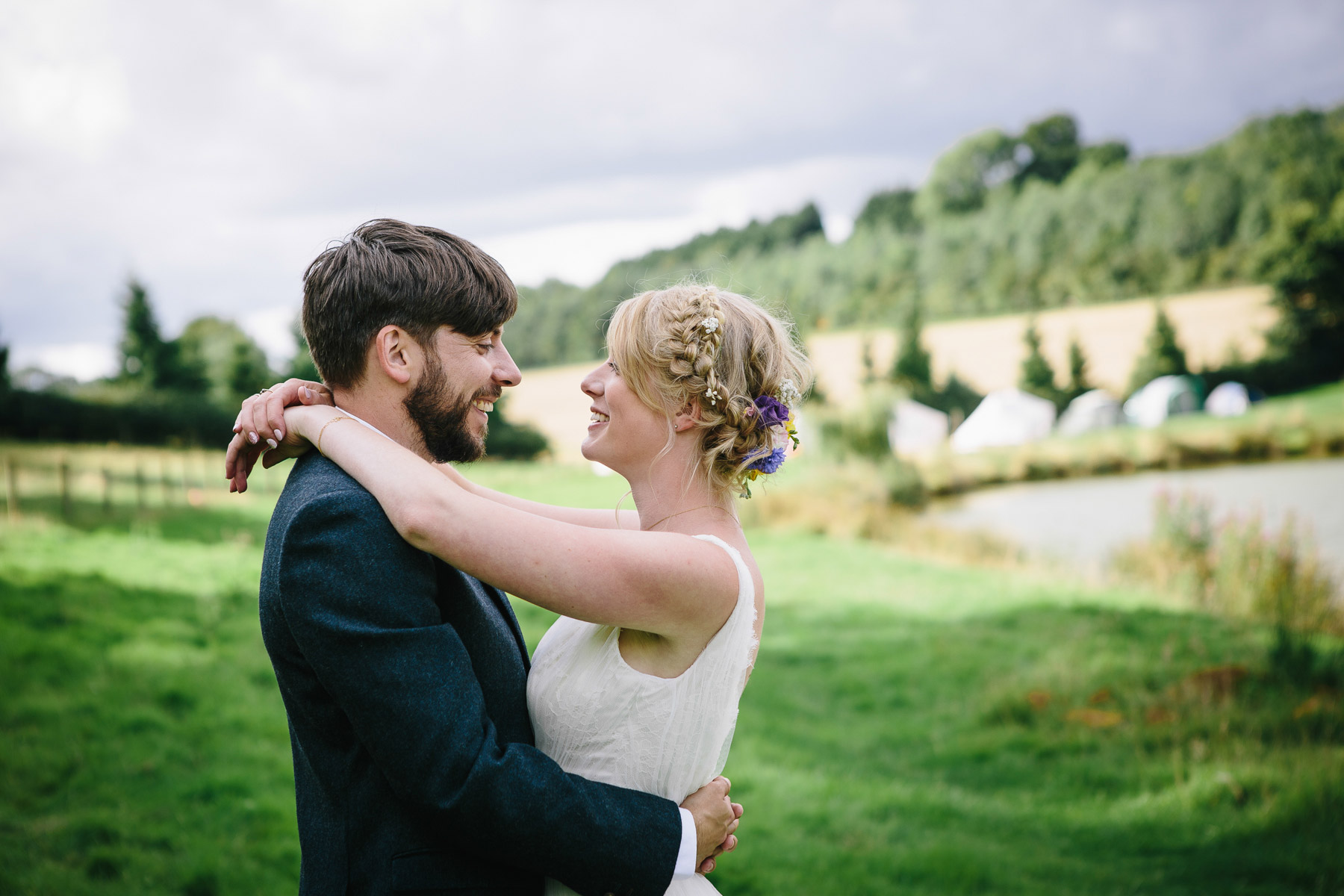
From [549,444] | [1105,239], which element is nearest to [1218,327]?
[1105,239]

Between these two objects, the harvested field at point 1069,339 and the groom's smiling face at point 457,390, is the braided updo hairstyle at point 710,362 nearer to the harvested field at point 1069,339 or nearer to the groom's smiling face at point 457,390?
the groom's smiling face at point 457,390

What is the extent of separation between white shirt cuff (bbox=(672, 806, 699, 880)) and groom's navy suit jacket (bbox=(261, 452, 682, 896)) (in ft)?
0.12

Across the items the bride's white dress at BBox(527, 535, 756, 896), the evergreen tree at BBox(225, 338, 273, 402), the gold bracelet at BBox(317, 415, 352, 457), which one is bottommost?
the bride's white dress at BBox(527, 535, 756, 896)

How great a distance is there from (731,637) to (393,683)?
0.75 meters

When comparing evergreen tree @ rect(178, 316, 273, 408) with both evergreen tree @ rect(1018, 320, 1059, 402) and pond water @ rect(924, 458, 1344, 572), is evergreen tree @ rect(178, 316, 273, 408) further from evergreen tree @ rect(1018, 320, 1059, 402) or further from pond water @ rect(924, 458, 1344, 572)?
evergreen tree @ rect(1018, 320, 1059, 402)

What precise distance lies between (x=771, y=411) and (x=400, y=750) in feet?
3.92

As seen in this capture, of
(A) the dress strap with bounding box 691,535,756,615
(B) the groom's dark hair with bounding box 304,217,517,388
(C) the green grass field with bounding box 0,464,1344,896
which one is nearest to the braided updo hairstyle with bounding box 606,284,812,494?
(A) the dress strap with bounding box 691,535,756,615

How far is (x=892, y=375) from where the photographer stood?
3309 cm

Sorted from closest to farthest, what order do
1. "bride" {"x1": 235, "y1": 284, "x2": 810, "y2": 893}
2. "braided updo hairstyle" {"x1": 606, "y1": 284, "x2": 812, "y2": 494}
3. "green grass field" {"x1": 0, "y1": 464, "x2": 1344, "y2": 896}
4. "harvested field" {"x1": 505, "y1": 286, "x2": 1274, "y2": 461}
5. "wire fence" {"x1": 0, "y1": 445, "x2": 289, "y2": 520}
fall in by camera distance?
"bride" {"x1": 235, "y1": 284, "x2": 810, "y2": 893}
"braided updo hairstyle" {"x1": 606, "y1": 284, "x2": 812, "y2": 494}
"green grass field" {"x1": 0, "y1": 464, "x2": 1344, "y2": 896}
"wire fence" {"x1": 0, "y1": 445, "x2": 289, "y2": 520}
"harvested field" {"x1": 505, "y1": 286, "x2": 1274, "y2": 461}

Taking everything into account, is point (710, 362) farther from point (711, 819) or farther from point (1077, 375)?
point (1077, 375)

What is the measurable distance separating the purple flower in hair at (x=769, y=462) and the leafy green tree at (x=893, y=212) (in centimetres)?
4605

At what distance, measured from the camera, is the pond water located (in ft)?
56.9

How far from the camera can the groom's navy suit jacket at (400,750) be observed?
152cm

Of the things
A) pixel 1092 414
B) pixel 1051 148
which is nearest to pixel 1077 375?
pixel 1092 414
